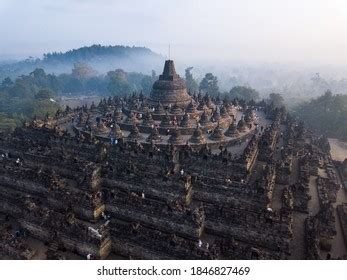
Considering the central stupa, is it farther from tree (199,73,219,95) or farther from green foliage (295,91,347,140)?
tree (199,73,219,95)

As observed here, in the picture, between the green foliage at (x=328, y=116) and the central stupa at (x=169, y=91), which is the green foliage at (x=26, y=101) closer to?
the central stupa at (x=169, y=91)

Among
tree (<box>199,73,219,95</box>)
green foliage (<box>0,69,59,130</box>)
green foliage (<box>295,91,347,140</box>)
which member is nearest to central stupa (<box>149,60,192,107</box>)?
green foliage (<box>0,69,59,130</box>)

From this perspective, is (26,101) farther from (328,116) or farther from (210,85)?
(328,116)

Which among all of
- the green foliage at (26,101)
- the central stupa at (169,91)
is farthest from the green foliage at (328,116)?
the green foliage at (26,101)

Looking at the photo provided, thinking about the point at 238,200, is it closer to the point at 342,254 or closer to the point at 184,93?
the point at 342,254

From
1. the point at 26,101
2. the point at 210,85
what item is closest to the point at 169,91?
the point at 210,85

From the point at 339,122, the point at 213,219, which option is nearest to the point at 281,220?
the point at 213,219
